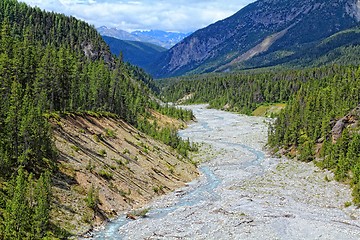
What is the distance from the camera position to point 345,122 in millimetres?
96312

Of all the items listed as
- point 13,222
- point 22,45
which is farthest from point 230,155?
point 13,222

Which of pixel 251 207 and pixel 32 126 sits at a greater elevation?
pixel 32 126

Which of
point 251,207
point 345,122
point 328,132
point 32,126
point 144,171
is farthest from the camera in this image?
point 328,132

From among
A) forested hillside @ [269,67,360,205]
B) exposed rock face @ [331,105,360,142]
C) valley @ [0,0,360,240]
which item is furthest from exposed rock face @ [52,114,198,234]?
exposed rock face @ [331,105,360,142]

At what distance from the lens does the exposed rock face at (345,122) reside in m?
94.1

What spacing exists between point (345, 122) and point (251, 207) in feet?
165

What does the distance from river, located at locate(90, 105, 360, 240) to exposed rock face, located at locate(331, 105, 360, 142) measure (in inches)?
409

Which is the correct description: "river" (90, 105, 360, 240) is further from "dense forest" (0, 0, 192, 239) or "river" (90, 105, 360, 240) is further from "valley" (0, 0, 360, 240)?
"dense forest" (0, 0, 192, 239)

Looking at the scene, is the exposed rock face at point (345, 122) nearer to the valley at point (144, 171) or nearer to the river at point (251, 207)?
the valley at point (144, 171)

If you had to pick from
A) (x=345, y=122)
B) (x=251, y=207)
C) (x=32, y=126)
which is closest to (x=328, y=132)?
(x=345, y=122)

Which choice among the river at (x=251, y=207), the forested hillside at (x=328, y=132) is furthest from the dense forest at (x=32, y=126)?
the forested hillside at (x=328, y=132)

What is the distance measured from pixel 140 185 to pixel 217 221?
1758 cm

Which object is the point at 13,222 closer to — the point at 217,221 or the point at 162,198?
the point at 217,221

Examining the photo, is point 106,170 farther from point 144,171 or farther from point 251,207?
point 251,207
